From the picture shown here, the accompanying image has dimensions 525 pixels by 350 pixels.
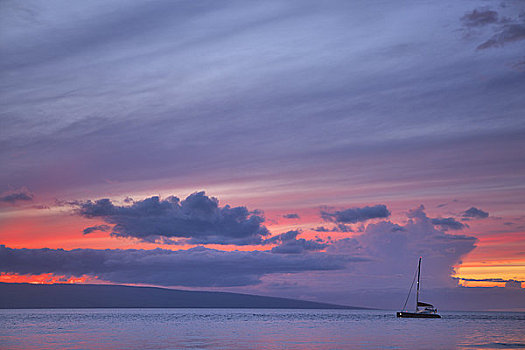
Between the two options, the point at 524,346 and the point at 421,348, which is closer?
the point at 421,348

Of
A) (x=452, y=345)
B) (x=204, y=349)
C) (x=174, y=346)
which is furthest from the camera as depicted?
(x=452, y=345)

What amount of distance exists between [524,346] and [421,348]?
79.7 feet

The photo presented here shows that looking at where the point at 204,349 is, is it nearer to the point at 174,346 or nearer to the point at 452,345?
the point at 174,346

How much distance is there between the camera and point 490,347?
353 ft

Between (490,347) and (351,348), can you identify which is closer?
(351,348)

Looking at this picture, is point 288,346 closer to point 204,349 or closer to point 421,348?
point 204,349

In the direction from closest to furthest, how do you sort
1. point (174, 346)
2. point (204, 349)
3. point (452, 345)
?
1. point (204, 349)
2. point (174, 346)
3. point (452, 345)

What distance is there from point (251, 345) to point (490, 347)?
43783 mm

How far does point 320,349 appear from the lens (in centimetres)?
9838

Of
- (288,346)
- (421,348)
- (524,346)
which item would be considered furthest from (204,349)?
(524,346)

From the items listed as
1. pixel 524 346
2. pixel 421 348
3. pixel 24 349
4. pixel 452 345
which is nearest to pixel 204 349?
pixel 24 349

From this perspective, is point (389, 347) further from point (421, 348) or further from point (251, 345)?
point (251, 345)

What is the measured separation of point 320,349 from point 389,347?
46.5ft

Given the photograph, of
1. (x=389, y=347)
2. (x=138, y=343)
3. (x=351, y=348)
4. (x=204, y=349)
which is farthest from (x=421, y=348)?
(x=138, y=343)
